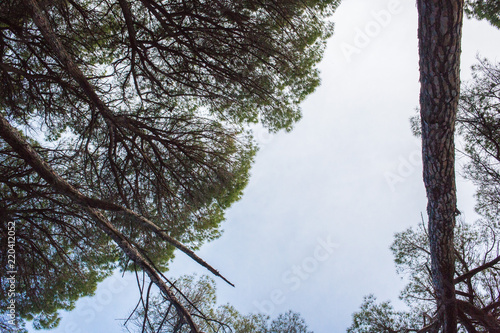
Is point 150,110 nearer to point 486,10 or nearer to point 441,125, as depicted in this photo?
point 441,125

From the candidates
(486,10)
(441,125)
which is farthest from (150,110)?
(486,10)

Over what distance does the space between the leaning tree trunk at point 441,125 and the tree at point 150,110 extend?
366cm

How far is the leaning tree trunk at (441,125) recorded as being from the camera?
2164 millimetres

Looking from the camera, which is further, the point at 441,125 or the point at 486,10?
the point at 486,10

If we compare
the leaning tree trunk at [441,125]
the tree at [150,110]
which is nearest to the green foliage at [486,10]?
the tree at [150,110]

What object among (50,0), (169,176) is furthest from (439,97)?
(50,0)

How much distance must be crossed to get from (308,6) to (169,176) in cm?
431

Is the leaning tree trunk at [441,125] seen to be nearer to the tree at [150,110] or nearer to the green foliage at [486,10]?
the tree at [150,110]

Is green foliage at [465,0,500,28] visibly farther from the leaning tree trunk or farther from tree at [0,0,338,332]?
the leaning tree trunk

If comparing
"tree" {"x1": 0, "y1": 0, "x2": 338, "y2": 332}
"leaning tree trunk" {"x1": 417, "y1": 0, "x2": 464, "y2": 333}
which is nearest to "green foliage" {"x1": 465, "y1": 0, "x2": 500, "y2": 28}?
"tree" {"x1": 0, "y1": 0, "x2": 338, "y2": 332}

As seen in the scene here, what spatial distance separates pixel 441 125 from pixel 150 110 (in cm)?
491

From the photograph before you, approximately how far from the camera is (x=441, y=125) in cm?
251

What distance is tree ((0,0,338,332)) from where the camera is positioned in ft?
18.6

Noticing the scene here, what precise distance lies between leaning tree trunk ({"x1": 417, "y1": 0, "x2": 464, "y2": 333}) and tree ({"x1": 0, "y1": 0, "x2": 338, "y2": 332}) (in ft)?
12.0
